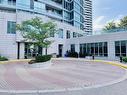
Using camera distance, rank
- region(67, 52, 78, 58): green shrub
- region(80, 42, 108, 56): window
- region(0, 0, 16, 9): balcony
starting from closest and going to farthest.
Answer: region(80, 42, 108, 56): window
region(67, 52, 78, 58): green shrub
region(0, 0, 16, 9): balcony

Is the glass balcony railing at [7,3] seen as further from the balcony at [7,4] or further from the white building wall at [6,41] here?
the white building wall at [6,41]

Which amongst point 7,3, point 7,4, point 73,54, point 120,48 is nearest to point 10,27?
point 7,4

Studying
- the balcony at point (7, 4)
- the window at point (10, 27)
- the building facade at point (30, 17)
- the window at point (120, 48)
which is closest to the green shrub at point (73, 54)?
the building facade at point (30, 17)

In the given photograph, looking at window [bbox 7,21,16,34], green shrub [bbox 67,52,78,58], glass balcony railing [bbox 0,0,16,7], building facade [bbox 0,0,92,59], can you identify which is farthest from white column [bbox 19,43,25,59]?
glass balcony railing [bbox 0,0,16,7]

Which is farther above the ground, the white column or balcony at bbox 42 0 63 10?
balcony at bbox 42 0 63 10

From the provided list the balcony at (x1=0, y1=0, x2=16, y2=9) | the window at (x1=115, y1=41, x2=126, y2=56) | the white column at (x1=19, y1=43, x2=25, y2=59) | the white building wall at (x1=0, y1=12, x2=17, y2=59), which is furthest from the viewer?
the balcony at (x1=0, y1=0, x2=16, y2=9)

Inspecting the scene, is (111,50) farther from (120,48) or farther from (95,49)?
(95,49)

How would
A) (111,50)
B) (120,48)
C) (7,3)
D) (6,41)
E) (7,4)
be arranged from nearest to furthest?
(120,48) → (111,50) → (6,41) → (7,4) → (7,3)

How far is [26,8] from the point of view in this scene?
4372cm

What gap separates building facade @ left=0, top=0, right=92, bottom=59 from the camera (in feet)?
108

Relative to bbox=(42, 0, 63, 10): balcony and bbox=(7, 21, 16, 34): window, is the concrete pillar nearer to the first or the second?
bbox=(7, 21, 16, 34): window

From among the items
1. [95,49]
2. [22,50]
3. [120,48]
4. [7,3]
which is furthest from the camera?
[7,3]

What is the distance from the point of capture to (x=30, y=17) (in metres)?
36.4

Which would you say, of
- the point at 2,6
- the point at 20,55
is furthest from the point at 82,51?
the point at 2,6
